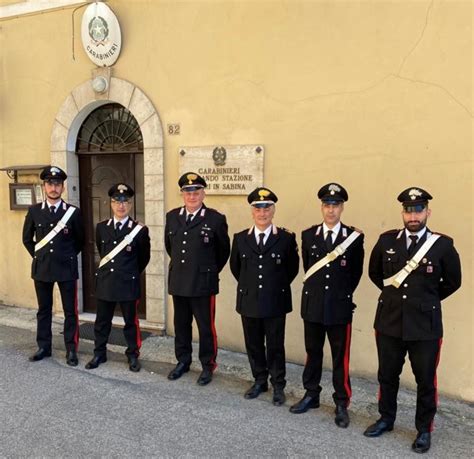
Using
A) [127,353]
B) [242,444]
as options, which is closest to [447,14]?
[242,444]

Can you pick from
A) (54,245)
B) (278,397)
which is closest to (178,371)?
(278,397)

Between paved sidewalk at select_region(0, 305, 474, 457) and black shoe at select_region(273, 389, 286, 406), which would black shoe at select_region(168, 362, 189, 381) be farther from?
black shoe at select_region(273, 389, 286, 406)

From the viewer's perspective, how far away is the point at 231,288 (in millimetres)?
5672

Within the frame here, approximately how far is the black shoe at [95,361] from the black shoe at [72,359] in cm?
16

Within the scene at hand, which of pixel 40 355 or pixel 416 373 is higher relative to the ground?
pixel 416 373

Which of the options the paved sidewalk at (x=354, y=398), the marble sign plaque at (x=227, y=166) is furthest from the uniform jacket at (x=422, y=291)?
the marble sign plaque at (x=227, y=166)

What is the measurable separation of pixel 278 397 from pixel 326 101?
2.99 metres

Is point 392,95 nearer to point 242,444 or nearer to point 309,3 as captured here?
point 309,3

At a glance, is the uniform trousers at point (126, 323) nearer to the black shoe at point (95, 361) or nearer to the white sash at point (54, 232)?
the black shoe at point (95, 361)

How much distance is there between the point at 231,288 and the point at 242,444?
2301 millimetres

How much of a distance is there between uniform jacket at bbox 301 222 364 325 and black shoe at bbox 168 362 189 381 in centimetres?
159

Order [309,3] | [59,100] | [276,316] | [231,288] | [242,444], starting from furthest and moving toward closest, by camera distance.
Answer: [59,100] → [231,288] → [309,3] → [276,316] → [242,444]

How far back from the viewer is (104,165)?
670cm

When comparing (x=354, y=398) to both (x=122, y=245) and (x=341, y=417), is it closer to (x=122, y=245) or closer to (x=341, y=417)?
(x=341, y=417)
